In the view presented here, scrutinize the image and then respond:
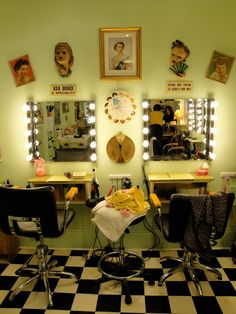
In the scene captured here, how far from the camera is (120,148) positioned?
2.55 metres

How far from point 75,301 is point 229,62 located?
224cm

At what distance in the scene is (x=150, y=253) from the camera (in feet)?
8.68

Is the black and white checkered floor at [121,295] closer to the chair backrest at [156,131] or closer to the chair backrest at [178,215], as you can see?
the chair backrest at [178,215]

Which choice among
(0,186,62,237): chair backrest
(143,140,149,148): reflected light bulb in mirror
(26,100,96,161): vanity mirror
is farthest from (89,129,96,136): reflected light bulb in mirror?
(0,186,62,237): chair backrest

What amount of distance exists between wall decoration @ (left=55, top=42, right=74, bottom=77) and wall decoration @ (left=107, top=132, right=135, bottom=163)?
2.35 feet

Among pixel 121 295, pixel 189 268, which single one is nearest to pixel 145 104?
pixel 189 268

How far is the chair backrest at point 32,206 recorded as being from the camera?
5.96 feet

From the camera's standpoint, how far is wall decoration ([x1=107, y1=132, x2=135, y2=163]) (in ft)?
8.32

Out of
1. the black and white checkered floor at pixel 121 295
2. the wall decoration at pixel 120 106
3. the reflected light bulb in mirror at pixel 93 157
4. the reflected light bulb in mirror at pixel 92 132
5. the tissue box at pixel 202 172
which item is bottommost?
the black and white checkered floor at pixel 121 295

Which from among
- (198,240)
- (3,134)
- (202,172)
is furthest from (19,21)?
(198,240)

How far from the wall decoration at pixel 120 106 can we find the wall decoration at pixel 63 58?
0.43 meters

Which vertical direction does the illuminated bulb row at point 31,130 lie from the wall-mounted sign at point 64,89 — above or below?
below

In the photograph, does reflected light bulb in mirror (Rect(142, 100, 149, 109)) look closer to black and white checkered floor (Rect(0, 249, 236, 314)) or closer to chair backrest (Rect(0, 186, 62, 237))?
chair backrest (Rect(0, 186, 62, 237))

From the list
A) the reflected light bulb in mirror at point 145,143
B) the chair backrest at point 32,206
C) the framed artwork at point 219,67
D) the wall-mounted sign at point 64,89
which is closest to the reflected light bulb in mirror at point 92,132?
→ the wall-mounted sign at point 64,89
